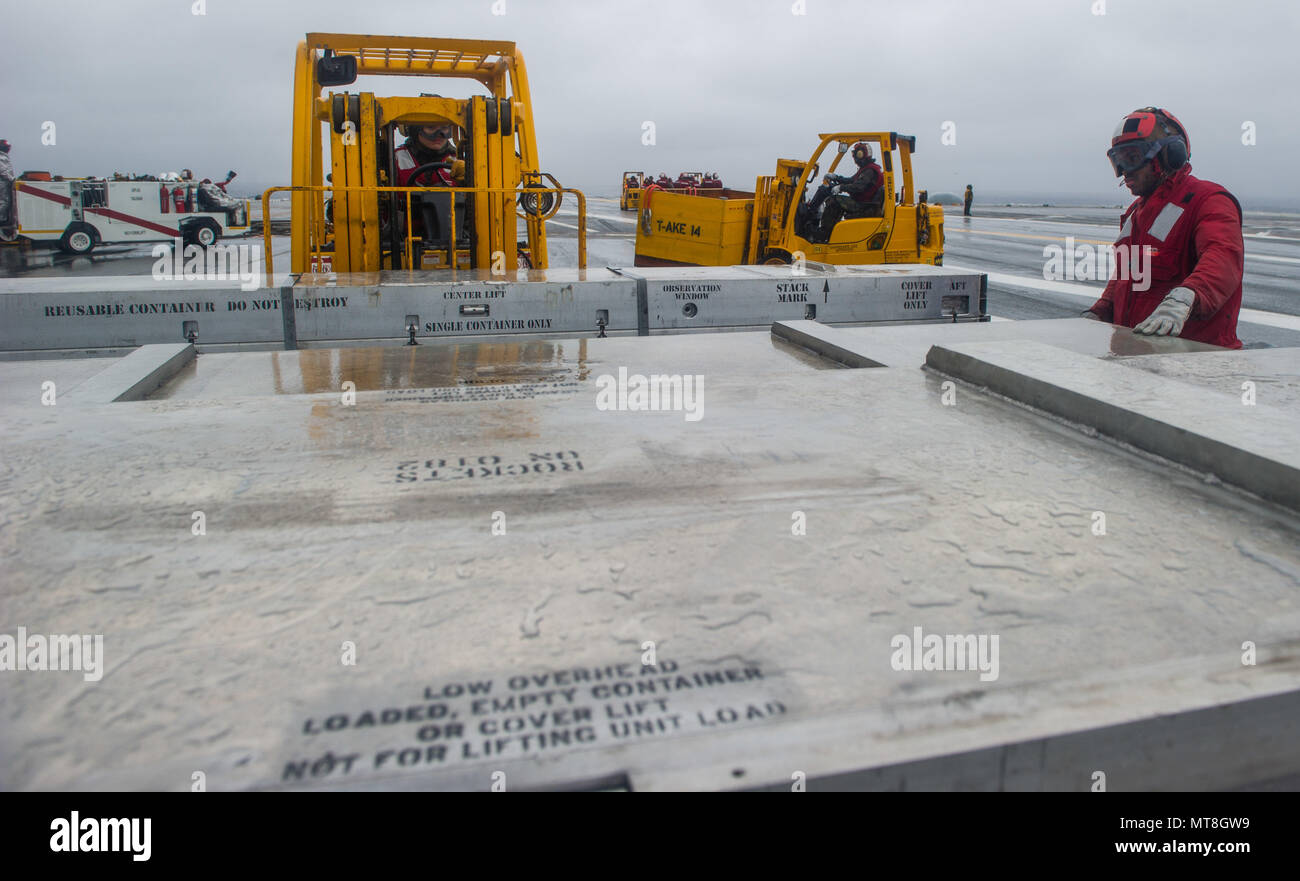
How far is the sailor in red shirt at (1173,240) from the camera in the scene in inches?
175

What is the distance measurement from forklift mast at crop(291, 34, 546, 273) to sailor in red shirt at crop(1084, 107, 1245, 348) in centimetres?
418

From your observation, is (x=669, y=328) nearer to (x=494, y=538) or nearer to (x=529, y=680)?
(x=494, y=538)

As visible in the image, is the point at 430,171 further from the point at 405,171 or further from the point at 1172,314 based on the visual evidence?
the point at 1172,314

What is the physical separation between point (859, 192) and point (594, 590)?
484 inches

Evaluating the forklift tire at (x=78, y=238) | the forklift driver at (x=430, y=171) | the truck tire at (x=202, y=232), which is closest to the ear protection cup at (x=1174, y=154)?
the forklift driver at (x=430, y=171)

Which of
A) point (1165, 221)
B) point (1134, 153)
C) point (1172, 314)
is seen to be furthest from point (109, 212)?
point (1172, 314)

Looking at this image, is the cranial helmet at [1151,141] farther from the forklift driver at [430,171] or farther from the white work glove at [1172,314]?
the forklift driver at [430,171]

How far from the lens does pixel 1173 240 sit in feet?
15.9

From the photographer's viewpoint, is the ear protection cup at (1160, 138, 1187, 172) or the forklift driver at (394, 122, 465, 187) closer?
the ear protection cup at (1160, 138, 1187, 172)

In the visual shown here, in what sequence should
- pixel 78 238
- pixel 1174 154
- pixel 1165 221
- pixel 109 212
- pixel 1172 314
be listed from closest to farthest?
pixel 1172 314
pixel 1174 154
pixel 1165 221
pixel 78 238
pixel 109 212

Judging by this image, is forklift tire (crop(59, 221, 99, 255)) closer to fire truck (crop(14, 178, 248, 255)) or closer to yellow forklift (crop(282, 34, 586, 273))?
fire truck (crop(14, 178, 248, 255))

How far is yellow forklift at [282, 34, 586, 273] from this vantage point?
7.24 meters

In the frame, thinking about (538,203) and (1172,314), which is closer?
(1172,314)

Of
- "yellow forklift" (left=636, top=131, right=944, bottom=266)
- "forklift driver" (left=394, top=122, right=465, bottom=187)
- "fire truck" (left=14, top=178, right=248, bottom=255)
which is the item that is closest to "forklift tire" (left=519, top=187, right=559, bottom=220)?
"forklift driver" (left=394, top=122, right=465, bottom=187)
